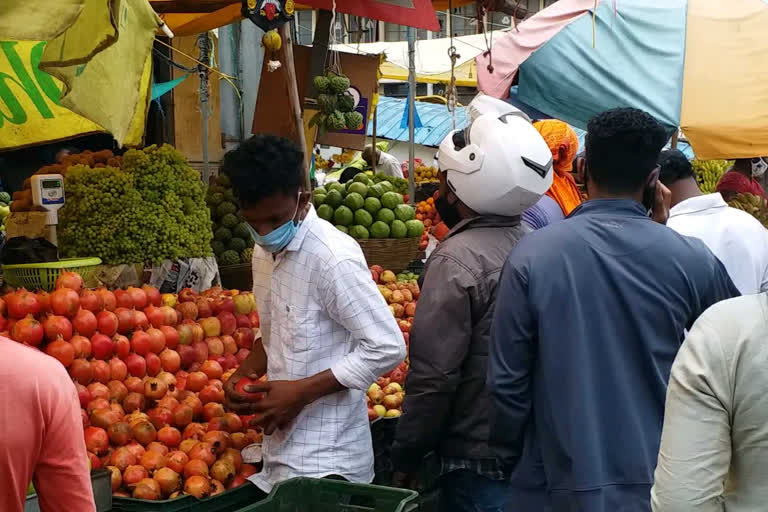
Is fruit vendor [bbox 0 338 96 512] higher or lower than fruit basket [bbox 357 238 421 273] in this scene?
higher

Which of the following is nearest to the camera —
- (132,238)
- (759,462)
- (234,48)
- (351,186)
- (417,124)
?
(759,462)

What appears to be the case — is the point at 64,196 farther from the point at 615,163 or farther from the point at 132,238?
the point at 615,163

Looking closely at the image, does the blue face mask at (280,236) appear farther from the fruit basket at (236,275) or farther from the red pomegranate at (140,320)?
the fruit basket at (236,275)

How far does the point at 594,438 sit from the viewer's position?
2.25 m

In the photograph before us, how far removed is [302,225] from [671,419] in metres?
1.43

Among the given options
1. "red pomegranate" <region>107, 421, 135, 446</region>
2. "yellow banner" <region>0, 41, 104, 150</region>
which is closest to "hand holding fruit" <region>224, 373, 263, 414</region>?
"red pomegranate" <region>107, 421, 135, 446</region>

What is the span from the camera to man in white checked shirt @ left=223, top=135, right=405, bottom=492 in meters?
2.58

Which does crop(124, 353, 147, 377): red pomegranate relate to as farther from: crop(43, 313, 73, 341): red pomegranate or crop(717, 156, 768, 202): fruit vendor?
crop(717, 156, 768, 202): fruit vendor

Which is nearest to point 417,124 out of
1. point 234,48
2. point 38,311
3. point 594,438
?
point 234,48

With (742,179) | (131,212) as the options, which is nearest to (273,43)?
(131,212)

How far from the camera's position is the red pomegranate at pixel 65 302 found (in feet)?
11.6

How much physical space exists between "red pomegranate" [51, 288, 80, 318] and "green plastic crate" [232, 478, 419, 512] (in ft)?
5.26

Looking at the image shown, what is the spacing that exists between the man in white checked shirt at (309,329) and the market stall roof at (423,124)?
50.1 ft

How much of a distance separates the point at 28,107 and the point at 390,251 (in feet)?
12.9
